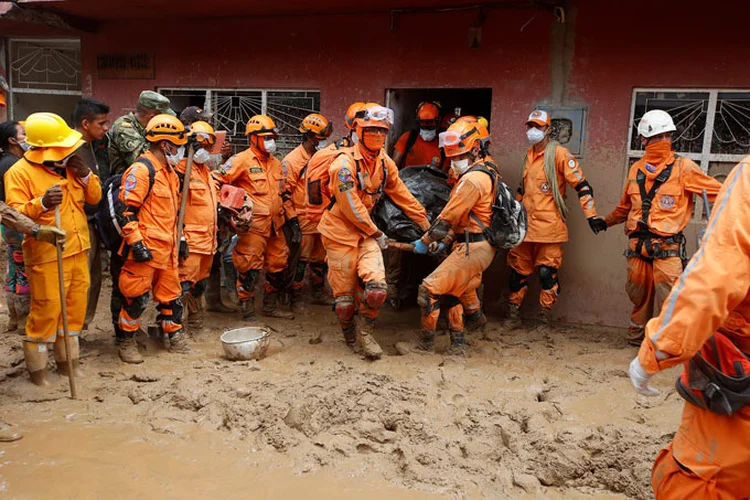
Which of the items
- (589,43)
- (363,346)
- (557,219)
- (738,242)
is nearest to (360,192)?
(363,346)

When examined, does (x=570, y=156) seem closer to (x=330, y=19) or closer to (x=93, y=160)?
(x=330, y=19)

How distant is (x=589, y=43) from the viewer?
6.18 meters

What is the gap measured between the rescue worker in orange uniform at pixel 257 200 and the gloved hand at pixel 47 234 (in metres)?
2.28

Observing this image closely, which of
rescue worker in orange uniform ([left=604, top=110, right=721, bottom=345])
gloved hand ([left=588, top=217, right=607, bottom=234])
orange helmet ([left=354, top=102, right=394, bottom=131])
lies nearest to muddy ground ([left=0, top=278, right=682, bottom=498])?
rescue worker in orange uniform ([left=604, top=110, right=721, bottom=345])

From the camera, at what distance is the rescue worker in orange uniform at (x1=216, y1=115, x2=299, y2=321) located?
6500mm

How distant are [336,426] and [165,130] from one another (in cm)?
275

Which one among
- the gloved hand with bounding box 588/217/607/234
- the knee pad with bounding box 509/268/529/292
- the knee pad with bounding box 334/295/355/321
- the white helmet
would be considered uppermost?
the white helmet

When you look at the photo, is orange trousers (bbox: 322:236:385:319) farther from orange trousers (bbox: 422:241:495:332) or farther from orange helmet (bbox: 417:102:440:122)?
orange helmet (bbox: 417:102:440:122)

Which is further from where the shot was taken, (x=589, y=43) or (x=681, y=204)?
(x=589, y=43)

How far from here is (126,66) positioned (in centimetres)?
851

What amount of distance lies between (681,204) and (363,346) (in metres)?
2.96

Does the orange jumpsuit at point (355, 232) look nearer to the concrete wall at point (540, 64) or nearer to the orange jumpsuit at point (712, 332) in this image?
the concrete wall at point (540, 64)

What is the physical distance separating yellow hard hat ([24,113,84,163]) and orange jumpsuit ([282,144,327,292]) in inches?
98.9

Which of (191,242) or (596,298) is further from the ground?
(191,242)
